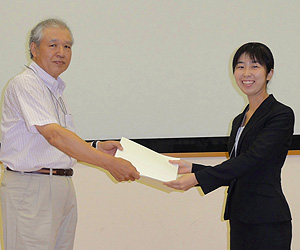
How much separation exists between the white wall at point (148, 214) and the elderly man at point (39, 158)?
96 cm

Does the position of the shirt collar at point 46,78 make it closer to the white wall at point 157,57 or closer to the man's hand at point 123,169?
the man's hand at point 123,169

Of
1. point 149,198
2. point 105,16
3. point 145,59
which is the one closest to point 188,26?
point 145,59

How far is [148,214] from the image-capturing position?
3262 mm

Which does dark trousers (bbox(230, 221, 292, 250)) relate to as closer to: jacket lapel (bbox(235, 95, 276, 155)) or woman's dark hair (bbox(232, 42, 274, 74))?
jacket lapel (bbox(235, 95, 276, 155))

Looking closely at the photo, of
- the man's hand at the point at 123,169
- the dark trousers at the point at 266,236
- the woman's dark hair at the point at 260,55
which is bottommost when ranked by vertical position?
the dark trousers at the point at 266,236

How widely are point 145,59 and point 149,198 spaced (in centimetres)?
105

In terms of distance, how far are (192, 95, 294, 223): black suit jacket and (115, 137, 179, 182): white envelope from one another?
22 cm

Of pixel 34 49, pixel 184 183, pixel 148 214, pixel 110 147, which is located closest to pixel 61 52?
pixel 34 49

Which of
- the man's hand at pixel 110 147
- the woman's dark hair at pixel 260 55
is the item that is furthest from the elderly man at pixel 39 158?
the woman's dark hair at pixel 260 55

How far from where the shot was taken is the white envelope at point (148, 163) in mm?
2123

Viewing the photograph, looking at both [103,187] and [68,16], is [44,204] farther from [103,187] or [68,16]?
[68,16]

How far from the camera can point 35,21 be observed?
3068 millimetres

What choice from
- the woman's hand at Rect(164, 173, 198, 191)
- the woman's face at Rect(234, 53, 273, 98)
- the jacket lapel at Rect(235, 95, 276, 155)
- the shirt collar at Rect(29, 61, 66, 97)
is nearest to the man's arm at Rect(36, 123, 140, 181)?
the woman's hand at Rect(164, 173, 198, 191)

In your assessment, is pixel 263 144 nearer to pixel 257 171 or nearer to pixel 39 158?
pixel 257 171
